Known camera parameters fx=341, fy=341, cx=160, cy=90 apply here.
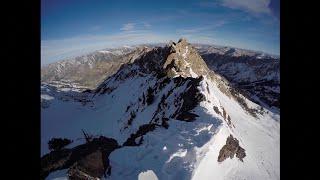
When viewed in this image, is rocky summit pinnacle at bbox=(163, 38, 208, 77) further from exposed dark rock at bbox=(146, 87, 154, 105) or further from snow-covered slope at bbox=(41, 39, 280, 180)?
exposed dark rock at bbox=(146, 87, 154, 105)

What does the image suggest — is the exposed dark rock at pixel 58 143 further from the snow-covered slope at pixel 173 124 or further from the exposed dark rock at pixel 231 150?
the exposed dark rock at pixel 231 150

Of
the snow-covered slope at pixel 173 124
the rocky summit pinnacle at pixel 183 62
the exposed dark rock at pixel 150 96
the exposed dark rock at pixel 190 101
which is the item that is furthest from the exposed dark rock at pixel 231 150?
the rocky summit pinnacle at pixel 183 62

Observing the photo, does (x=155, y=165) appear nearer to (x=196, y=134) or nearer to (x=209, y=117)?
(x=196, y=134)

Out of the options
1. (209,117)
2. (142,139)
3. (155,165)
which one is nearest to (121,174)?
(155,165)

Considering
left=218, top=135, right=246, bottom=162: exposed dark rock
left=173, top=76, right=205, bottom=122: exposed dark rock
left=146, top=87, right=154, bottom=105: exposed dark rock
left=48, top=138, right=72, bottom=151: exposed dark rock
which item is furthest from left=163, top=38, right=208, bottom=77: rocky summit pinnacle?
left=218, top=135, right=246, bottom=162: exposed dark rock

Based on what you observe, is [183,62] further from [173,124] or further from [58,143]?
[173,124]

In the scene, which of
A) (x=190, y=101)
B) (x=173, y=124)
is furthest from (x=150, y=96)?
(x=173, y=124)
